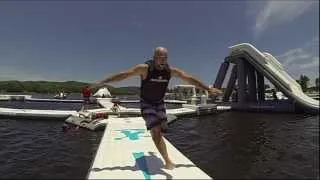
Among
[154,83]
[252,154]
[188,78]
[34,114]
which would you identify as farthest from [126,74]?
[34,114]

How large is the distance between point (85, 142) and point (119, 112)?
984 cm

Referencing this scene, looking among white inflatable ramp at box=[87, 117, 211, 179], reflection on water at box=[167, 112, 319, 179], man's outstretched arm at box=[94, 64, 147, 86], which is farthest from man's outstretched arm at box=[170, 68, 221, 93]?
reflection on water at box=[167, 112, 319, 179]

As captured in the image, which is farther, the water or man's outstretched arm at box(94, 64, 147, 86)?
the water

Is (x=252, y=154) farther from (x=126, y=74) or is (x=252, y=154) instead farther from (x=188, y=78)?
(x=126, y=74)

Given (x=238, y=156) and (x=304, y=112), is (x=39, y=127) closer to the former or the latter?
(x=238, y=156)

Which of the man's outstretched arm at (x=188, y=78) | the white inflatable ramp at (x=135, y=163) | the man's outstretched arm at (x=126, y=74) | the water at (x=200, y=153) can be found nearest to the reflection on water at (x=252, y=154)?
the water at (x=200, y=153)

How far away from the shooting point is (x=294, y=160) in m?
11.8

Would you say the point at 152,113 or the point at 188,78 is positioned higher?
the point at 188,78

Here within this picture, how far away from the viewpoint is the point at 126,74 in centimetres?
640

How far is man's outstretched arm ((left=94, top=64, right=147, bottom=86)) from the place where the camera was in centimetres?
623

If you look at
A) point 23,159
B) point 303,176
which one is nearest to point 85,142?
point 23,159

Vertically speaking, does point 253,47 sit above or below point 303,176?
above

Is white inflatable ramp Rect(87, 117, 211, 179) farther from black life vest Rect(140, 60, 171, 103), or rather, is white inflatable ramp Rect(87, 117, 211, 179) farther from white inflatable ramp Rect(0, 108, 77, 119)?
white inflatable ramp Rect(0, 108, 77, 119)

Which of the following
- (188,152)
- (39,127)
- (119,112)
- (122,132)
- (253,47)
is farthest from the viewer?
(253,47)
